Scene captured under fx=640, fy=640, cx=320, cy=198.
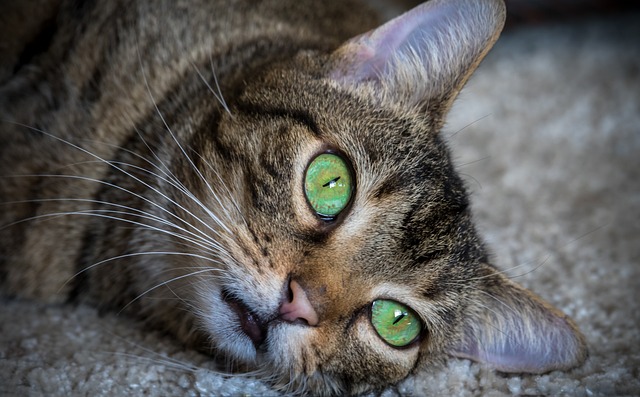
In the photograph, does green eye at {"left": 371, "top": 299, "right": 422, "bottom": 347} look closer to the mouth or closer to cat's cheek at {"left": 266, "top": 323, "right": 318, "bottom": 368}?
cat's cheek at {"left": 266, "top": 323, "right": 318, "bottom": 368}

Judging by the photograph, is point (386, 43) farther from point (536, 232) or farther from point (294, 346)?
point (536, 232)

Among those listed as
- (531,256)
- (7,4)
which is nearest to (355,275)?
(531,256)

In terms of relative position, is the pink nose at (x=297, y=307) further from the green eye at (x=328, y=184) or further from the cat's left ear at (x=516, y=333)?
the cat's left ear at (x=516, y=333)

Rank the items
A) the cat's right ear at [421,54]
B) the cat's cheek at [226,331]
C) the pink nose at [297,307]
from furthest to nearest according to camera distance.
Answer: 1. the cat's right ear at [421,54]
2. the cat's cheek at [226,331]
3. the pink nose at [297,307]

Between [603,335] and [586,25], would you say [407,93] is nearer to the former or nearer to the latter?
[603,335]

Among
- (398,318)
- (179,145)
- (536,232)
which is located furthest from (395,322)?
(536,232)

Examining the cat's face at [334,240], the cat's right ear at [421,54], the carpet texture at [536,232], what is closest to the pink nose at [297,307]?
the cat's face at [334,240]

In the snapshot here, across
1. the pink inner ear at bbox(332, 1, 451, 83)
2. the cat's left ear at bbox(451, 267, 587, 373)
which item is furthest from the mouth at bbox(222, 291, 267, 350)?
the pink inner ear at bbox(332, 1, 451, 83)
